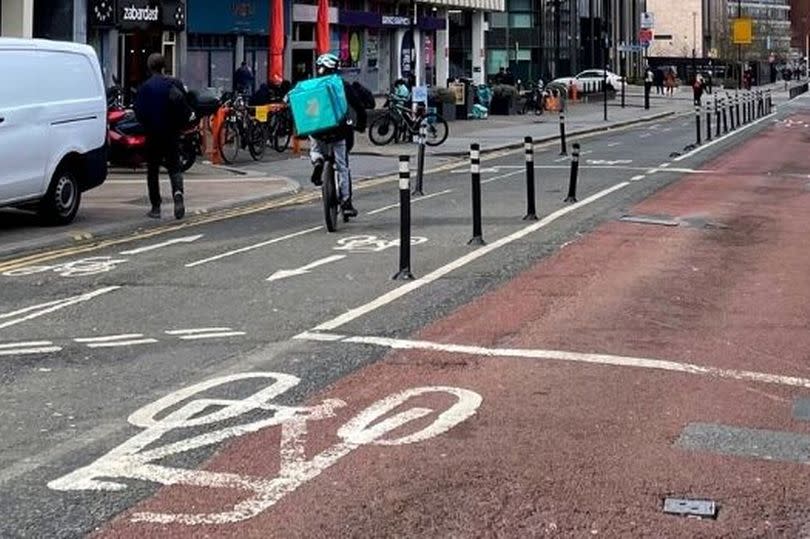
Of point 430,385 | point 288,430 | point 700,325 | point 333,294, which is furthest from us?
point 333,294

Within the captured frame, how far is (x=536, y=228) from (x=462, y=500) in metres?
9.80

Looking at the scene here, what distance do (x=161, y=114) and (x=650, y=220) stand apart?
243 inches

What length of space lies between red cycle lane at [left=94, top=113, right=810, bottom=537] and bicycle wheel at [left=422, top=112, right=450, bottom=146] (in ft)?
68.8

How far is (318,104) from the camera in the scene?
46.5ft

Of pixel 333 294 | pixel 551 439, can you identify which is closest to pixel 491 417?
pixel 551 439

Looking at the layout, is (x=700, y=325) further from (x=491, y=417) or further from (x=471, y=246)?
(x=471, y=246)

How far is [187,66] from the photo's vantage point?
1368 inches

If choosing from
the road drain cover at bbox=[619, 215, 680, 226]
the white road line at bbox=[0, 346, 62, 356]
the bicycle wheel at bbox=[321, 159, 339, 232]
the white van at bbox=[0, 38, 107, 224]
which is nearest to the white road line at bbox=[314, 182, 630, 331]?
the road drain cover at bbox=[619, 215, 680, 226]

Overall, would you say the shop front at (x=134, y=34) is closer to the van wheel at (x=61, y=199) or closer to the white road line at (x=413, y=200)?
the white road line at (x=413, y=200)

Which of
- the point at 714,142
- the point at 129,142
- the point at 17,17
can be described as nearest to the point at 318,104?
the point at 129,142

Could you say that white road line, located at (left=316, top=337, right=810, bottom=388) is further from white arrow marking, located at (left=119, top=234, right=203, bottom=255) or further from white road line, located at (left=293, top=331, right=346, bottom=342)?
white arrow marking, located at (left=119, top=234, right=203, bottom=255)

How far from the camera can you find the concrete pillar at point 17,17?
1053 inches

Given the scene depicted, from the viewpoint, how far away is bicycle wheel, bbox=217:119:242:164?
2572 centimetres

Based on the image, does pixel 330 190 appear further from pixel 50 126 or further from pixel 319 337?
pixel 319 337
